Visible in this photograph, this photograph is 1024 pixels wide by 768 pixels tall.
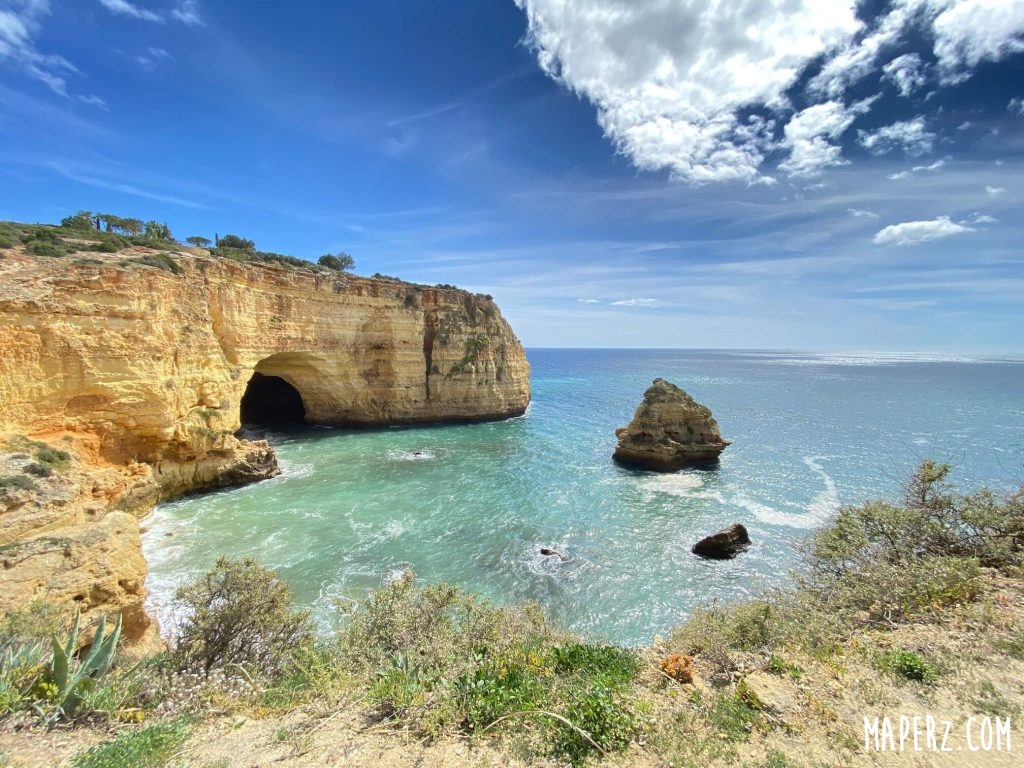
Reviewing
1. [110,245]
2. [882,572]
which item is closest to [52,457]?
[110,245]

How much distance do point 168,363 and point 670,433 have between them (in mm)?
26859

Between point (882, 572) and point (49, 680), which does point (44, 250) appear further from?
point (882, 572)

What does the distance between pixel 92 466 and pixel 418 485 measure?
12662 millimetres

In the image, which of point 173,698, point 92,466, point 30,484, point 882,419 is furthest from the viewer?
point 882,419

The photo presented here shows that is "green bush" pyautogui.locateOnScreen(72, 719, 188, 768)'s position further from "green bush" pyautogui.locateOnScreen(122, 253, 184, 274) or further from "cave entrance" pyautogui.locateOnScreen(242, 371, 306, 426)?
"cave entrance" pyautogui.locateOnScreen(242, 371, 306, 426)

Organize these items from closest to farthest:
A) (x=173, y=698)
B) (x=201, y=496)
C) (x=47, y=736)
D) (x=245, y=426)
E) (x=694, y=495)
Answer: (x=47, y=736)
(x=173, y=698)
(x=201, y=496)
(x=694, y=495)
(x=245, y=426)

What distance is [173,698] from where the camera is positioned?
4879 millimetres

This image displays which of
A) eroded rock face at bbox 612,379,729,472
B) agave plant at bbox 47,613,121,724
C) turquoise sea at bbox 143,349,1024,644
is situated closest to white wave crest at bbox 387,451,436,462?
turquoise sea at bbox 143,349,1024,644

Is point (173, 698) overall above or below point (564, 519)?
above

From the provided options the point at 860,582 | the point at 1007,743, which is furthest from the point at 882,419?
the point at 1007,743

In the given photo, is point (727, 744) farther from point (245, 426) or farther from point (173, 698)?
point (245, 426)

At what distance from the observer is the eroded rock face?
25.1 m

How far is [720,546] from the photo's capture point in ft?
48.7

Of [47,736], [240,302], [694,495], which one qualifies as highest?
[240,302]
